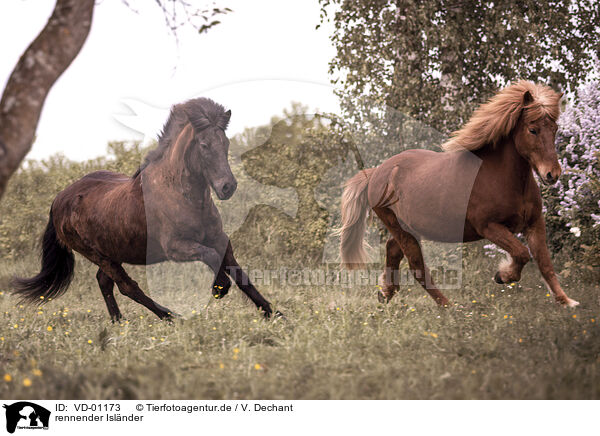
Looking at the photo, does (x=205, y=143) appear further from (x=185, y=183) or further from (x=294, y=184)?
(x=294, y=184)

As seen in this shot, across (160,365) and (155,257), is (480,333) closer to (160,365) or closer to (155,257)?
(160,365)

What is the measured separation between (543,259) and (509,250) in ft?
1.02

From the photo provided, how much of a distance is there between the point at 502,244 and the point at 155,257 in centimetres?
363

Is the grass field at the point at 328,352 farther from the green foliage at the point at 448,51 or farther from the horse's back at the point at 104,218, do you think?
the green foliage at the point at 448,51

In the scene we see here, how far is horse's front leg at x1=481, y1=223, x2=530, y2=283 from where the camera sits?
4848 mm

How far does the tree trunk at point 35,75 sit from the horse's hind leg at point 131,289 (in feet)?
9.57

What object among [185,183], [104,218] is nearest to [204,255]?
[185,183]

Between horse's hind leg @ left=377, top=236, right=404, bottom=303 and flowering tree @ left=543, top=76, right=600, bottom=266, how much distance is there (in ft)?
6.70

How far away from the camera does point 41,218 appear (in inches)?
504

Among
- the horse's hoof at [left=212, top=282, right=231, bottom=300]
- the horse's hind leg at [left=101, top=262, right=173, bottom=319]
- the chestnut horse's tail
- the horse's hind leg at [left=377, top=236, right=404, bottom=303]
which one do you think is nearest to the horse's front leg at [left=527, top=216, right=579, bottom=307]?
the horse's hind leg at [left=377, top=236, right=404, bottom=303]

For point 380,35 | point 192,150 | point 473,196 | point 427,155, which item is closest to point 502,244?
point 473,196

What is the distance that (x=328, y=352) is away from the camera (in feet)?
12.1

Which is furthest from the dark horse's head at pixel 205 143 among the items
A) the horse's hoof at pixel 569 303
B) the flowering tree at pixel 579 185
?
the flowering tree at pixel 579 185
